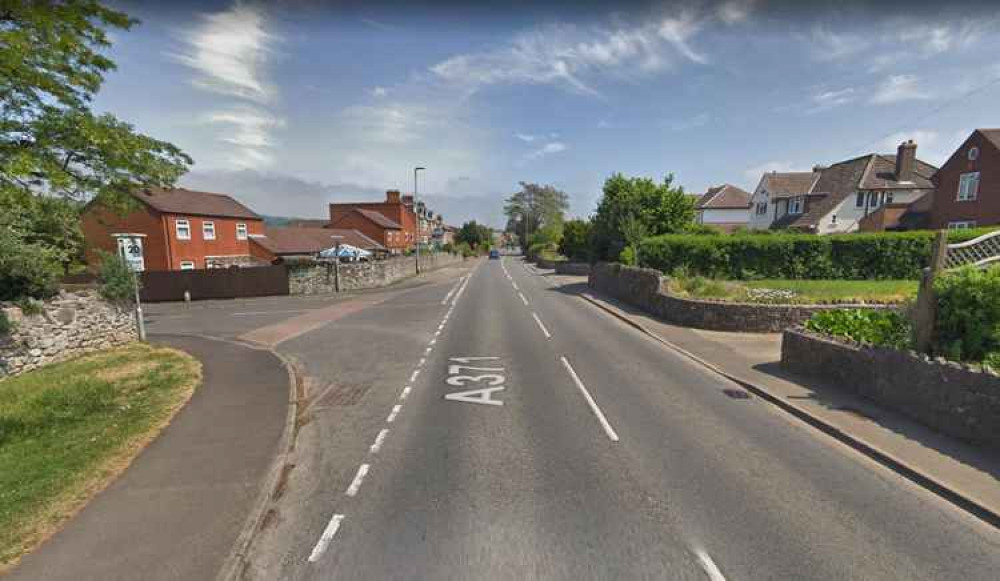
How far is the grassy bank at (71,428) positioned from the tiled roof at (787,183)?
172 ft

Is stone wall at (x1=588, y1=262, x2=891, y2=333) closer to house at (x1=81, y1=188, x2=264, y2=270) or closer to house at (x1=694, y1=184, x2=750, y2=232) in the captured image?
house at (x1=81, y1=188, x2=264, y2=270)

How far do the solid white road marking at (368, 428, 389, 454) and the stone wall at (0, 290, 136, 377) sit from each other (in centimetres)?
1015

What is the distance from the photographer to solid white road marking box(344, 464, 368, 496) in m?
4.63

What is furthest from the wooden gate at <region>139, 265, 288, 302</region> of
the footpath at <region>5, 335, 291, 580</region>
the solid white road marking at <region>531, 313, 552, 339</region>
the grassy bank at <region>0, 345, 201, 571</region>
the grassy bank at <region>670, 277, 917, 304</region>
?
the grassy bank at <region>670, 277, 917, 304</region>

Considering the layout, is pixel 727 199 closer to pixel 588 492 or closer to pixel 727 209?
pixel 727 209

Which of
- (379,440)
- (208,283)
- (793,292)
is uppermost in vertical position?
(793,292)

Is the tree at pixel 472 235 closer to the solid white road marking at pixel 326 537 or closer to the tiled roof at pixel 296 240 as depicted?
the tiled roof at pixel 296 240

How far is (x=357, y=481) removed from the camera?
4.86 metres

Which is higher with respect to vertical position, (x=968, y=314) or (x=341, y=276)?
(x=968, y=314)

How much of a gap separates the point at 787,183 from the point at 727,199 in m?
9.12

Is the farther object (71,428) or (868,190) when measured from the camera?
(868,190)

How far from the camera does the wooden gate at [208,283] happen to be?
23.6m

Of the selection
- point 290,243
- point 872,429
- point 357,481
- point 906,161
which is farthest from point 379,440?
point 906,161

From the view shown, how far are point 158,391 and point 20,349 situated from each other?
5.34 meters
